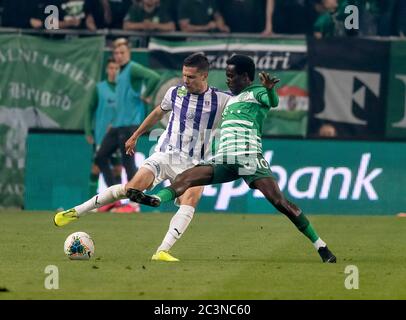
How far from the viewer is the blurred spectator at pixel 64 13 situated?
23141mm

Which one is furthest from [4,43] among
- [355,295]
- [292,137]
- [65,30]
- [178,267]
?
[355,295]

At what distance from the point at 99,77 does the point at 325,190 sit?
424cm

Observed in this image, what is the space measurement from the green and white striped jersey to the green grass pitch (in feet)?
3.71

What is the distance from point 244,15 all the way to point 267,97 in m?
10.2

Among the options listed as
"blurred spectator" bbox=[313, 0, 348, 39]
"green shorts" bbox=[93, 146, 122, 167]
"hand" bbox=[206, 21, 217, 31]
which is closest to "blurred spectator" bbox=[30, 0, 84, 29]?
"hand" bbox=[206, 21, 217, 31]

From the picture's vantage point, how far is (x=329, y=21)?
23.0 meters

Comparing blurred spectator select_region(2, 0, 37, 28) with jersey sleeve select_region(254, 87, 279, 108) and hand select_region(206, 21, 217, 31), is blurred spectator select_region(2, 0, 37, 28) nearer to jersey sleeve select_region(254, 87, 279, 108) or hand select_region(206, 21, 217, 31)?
hand select_region(206, 21, 217, 31)

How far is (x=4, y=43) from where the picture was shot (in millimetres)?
22797

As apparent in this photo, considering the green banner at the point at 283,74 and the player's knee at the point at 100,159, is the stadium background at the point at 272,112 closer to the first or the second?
the green banner at the point at 283,74

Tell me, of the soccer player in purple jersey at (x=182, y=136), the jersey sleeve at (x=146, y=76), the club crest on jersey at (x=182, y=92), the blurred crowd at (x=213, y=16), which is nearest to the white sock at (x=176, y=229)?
the soccer player in purple jersey at (x=182, y=136)

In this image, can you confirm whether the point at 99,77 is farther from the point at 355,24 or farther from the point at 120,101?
the point at 355,24

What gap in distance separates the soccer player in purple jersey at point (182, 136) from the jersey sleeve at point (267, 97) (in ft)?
2.86

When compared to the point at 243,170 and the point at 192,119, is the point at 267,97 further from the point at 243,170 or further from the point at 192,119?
the point at 192,119

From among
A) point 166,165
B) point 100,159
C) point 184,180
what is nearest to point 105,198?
point 166,165
